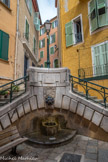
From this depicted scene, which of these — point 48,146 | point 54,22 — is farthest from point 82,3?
point 54,22

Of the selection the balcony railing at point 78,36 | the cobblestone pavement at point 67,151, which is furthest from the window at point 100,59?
the cobblestone pavement at point 67,151

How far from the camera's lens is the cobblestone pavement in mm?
2860

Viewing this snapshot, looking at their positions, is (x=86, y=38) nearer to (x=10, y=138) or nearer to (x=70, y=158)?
(x=70, y=158)

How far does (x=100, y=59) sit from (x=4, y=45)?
252 inches

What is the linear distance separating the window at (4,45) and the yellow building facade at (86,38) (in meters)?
4.59

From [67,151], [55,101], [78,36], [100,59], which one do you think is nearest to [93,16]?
[78,36]

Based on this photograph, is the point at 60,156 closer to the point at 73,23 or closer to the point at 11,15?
the point at 11,15

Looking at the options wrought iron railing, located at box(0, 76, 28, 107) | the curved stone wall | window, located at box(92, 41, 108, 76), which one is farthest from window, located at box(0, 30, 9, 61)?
window, located at box(92, 41, 108, 76)

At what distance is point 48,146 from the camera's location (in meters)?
3.48

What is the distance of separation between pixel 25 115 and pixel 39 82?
151 cm

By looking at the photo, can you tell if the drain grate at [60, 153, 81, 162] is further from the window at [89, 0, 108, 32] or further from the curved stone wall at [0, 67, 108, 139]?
the window at [89, 0, 108, 32]

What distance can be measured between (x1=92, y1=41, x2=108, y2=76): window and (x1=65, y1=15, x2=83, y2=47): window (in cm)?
195

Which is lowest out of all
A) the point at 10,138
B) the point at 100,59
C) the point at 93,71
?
the point at 10,138

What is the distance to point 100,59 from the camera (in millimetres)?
7340
